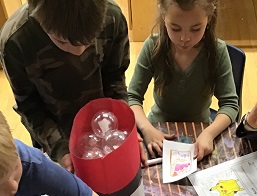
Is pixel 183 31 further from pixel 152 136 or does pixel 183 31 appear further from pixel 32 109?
pixel 32 109

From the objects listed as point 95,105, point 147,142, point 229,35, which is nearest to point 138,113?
point 147,142

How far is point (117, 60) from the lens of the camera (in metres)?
1.25

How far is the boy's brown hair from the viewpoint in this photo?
2.85 ft

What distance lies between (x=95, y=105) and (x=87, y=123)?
0.05m

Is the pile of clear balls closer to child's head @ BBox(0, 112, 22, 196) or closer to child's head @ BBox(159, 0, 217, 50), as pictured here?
child's head @ BBox(0, 112, 22, 196)

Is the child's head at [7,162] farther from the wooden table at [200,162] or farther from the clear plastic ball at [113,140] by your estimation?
the wooden table at [200,162]

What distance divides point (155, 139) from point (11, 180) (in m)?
0.51

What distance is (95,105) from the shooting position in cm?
100

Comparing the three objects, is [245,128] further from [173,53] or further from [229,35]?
[229,35]

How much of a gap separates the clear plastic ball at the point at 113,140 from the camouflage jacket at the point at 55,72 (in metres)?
0.25

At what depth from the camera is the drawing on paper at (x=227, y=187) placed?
107 centimetres

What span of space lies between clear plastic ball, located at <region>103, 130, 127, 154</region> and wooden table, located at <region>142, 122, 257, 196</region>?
222 mm

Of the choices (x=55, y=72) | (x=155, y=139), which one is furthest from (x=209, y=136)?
(x=55, y=72)

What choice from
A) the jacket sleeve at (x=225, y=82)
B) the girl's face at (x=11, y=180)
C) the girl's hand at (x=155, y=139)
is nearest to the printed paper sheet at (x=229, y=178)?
the girl's hand at (x=155, y=139)
